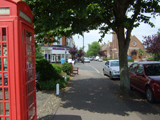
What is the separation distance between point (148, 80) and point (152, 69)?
1052mm

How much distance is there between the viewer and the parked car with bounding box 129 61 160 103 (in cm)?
508

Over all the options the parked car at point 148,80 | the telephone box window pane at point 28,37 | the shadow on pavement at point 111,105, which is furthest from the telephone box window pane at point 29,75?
the parked car at point 148,80

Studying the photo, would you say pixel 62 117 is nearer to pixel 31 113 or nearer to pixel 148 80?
pixel 31 113

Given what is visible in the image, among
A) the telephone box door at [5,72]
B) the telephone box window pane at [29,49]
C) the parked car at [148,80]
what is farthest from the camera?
the parked car at [148,80]

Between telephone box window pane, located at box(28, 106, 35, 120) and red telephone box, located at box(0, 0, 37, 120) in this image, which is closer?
red telephone box, located at box(0, 0, 37, 120)

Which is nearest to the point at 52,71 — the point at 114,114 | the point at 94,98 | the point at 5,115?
the point at 94,98

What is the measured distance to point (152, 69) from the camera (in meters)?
6.31

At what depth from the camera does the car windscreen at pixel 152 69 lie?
239 inches

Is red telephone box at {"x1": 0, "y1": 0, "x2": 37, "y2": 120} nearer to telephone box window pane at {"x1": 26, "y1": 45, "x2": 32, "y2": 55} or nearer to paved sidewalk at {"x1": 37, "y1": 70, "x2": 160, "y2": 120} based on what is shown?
telephone box window pane at {"x1": 26, "y1": 45, "x2": 32, "y2": 55}

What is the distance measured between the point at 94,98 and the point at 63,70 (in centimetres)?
726

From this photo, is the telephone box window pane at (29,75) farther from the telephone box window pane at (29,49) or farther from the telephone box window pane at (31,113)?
the telephone box window pane at (31,113)

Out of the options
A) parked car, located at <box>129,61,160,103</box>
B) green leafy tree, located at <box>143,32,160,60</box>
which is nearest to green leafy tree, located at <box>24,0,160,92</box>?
parked car, located at <box>129,61,160,103</box>

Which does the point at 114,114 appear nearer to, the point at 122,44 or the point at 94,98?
the point at 94,98

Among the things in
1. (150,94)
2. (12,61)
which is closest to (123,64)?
(150,94)
